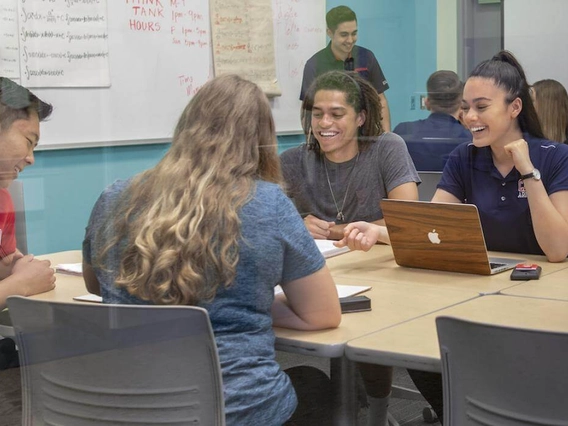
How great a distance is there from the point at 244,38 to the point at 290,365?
1.41 meters

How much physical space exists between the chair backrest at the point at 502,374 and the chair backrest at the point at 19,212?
1.27 metres

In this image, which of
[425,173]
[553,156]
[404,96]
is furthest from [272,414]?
[404,96]

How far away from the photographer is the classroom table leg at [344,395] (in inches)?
82.0

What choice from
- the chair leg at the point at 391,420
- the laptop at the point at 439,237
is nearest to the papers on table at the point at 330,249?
the laptop at the point at 439,237

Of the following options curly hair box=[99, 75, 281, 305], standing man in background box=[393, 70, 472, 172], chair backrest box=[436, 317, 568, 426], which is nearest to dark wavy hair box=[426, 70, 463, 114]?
standing man in background box=[393, 70, 472, 172]

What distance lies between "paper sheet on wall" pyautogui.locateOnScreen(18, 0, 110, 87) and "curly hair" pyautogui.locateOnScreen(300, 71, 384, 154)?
2.39ft

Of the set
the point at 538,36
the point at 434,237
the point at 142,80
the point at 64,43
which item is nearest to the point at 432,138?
the point at 538,36

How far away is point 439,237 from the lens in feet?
7.41

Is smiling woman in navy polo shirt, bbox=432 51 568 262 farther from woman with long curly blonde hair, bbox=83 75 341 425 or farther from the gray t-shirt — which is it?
woman with long curly blonde hair, bbox=83 75 341 425

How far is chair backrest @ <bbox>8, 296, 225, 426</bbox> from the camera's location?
159 centimetres

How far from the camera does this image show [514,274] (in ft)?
7.13

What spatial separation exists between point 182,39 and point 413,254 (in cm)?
114

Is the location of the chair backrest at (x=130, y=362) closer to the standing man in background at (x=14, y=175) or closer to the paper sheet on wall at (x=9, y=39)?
the standing man in background at (x=14, y=175)

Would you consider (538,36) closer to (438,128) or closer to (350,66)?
(438,128)
